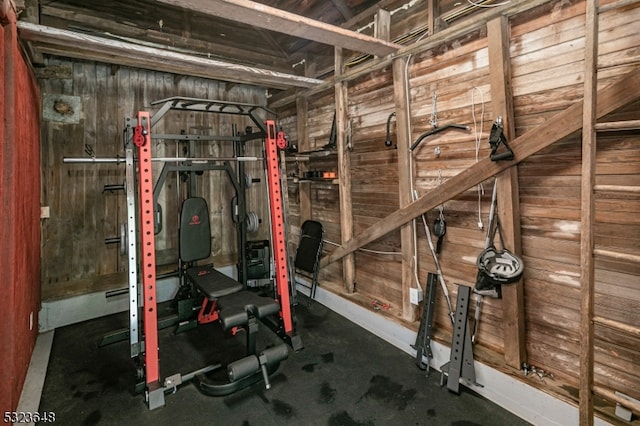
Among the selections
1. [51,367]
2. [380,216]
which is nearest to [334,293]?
[380,216]

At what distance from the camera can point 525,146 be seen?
188 cm

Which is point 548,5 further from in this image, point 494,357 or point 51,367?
point 51,367

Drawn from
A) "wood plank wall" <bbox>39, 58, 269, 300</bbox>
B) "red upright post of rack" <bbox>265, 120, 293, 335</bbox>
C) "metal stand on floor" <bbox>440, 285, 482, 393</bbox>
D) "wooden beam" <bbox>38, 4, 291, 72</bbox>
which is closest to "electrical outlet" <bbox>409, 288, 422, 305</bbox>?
"metal stand on floor" <bbox>440, 285, 482, 393</bbox>

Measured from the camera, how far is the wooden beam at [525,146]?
1.50 meters

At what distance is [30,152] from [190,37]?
6.82 ft

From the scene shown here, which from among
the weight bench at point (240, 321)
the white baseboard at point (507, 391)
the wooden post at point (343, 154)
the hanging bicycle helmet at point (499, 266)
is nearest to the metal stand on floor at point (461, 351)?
the white baseboard at point (507, 391)

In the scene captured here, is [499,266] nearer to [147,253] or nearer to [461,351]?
[461,351]

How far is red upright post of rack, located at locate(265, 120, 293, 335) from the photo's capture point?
285 centimetres

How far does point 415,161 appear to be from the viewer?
2680 mm

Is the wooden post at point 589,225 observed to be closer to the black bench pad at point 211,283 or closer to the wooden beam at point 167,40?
the black bench pad at point 211,283

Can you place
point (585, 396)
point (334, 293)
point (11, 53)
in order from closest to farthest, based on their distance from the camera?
point (585, 396) → point (11, 53) → point (334, 293)

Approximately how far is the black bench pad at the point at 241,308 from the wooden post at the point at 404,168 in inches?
46.2

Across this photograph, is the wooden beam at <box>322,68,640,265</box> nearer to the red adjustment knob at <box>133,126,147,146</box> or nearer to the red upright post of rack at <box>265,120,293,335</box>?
the red upright post of rack at <box>265,120,293,335</box>

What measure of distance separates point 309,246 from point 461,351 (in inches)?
80.1
